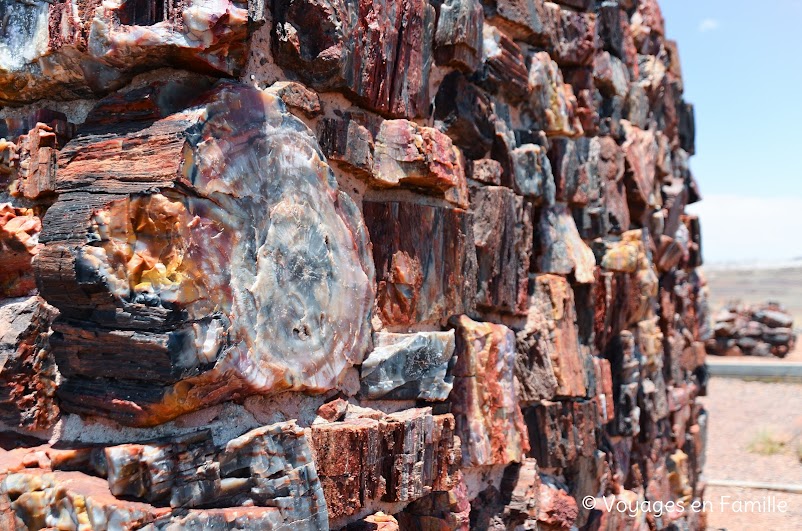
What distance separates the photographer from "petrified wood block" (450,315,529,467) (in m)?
2.02

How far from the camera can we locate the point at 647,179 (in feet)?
12.3

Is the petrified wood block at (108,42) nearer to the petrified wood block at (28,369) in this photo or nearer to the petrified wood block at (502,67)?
the petrified wood block at (28,369)

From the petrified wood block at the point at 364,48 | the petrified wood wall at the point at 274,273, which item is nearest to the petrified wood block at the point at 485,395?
the petrified wood wall at the point at 274,273

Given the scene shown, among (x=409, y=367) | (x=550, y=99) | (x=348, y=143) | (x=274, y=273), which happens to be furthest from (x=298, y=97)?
(x=550, y=99)

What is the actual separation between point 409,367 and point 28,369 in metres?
0.78

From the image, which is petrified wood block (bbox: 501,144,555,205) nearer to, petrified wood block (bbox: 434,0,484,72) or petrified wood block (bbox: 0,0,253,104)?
petrified wood block (bbox: 434,0,484,72)

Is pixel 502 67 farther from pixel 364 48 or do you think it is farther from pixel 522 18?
pixel 364 48

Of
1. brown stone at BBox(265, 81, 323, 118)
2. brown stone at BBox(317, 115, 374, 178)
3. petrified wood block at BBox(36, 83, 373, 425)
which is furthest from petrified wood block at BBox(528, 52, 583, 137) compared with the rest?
petrified wood block at BBox(36, 83, 373, 425)

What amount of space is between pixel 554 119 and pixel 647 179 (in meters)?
1.21

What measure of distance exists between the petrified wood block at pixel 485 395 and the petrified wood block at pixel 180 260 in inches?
27.7

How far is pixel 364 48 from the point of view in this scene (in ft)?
5.32

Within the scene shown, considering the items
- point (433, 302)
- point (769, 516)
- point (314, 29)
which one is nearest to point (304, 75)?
point (314, 29)

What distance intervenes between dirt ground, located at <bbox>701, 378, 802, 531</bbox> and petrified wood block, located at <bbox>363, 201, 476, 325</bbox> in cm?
364

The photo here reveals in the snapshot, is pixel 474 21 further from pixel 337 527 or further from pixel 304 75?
pixel 337 527
